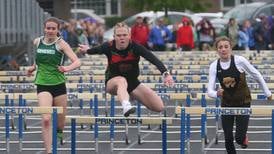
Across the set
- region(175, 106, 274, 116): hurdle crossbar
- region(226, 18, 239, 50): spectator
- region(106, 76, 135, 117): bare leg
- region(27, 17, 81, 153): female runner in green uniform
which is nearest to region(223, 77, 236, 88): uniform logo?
region(175, 106, 274, 116): hurdle crossbar

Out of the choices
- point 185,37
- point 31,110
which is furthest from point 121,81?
point 185,37

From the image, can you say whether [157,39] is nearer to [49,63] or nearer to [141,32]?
[141,32]

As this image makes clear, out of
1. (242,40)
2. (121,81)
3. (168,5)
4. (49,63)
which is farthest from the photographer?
(168,5)

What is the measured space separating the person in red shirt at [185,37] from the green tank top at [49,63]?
714 inches

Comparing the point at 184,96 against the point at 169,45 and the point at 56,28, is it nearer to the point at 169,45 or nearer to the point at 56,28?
the point at 56,28

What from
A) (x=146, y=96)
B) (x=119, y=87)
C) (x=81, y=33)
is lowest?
(x=146, y=96)

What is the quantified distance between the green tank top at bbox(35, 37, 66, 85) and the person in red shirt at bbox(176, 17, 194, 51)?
59.5ft

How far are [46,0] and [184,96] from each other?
103ft

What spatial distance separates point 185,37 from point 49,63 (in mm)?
18416

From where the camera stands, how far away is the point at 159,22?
105ft

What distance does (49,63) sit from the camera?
476 inches

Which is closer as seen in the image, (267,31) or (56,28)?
(56,28)

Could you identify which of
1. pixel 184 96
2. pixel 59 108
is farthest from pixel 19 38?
pixel 59 108

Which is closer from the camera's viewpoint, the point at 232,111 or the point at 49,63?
the point at 232,111
